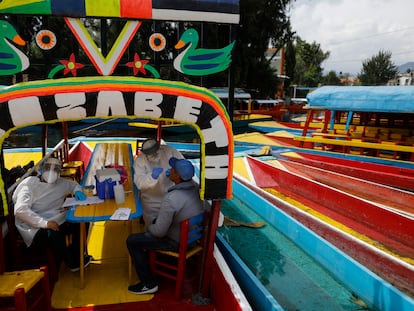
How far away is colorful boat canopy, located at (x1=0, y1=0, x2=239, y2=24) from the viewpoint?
9.09ft

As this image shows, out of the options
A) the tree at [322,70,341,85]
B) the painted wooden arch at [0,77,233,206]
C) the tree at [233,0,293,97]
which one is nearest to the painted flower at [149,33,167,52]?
the painted wooden arch at [0,77,233,206]

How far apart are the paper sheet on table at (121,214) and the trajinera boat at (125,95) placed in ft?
0.35

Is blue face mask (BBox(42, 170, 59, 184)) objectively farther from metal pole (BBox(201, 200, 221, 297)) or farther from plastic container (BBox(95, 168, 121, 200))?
metal pole (BBox(201, 200, 221, 297))

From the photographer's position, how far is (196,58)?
304 cm

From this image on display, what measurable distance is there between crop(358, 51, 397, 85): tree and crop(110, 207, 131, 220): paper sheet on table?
5538 centimetres

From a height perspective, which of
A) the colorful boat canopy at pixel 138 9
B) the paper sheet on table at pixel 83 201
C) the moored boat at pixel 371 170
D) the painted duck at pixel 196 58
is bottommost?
the moored boat at pixel 371 170

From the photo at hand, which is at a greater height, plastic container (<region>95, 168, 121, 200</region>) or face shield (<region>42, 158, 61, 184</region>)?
face shield (<region>42, 158, 61, 184</region>)

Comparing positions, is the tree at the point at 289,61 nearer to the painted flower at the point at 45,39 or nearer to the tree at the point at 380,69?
the tree at the point at 380,69

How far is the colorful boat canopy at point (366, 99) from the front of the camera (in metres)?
10.2

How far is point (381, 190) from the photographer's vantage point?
7.30 meters

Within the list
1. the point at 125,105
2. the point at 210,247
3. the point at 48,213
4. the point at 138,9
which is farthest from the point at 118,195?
the point at 138,9

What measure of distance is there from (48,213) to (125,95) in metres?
1.67

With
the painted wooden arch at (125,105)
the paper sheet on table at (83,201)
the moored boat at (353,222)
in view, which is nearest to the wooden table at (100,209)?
the paper sheet on table at (83,201)

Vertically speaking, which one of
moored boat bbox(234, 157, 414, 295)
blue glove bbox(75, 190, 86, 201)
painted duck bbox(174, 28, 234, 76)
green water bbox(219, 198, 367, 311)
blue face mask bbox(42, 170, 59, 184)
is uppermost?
painted duck bbox(174, 28, 234, 76)
